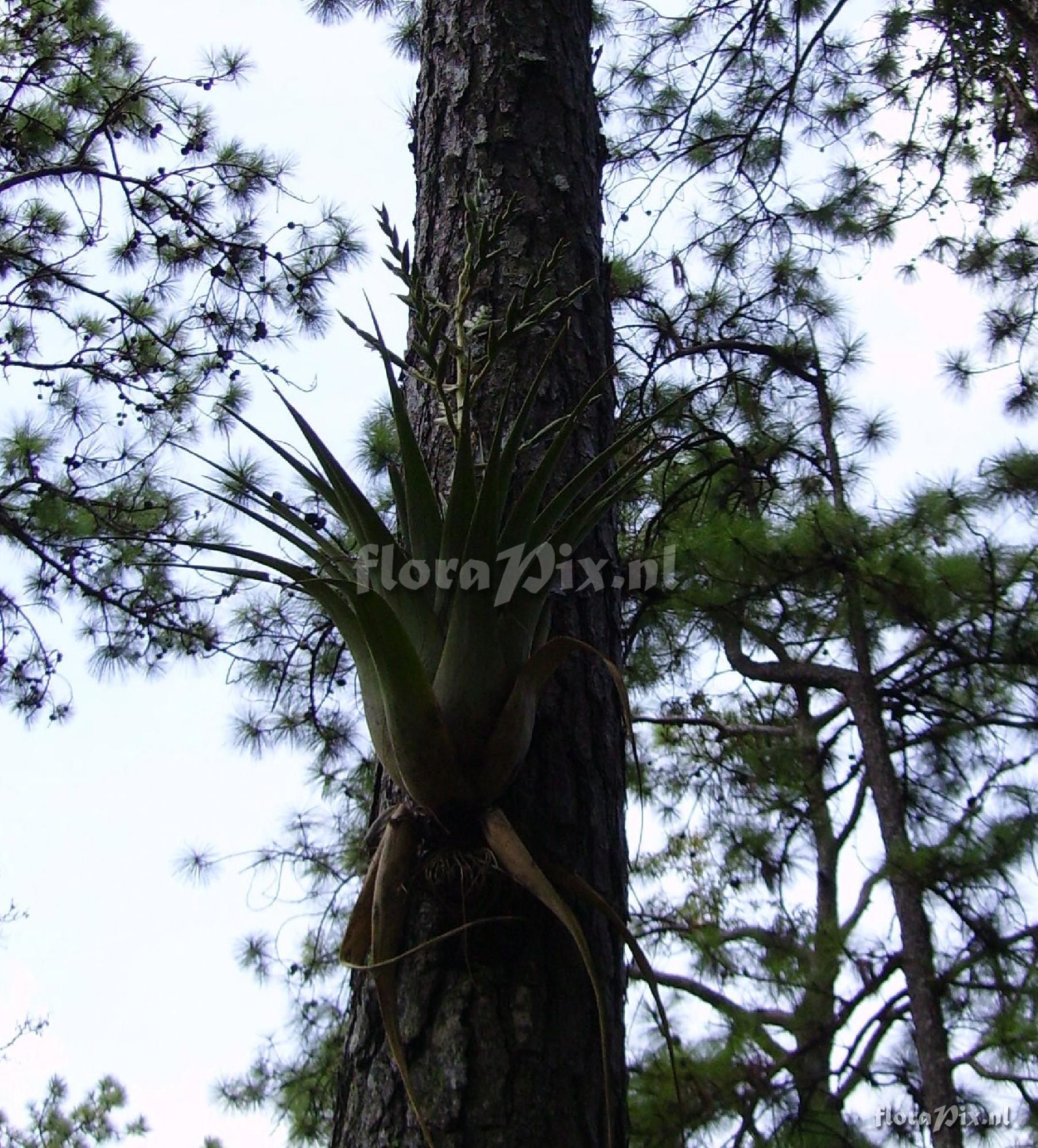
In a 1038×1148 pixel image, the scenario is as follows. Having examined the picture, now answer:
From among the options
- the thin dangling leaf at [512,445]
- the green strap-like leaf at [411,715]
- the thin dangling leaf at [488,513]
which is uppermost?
the thin dangling leaf at [512,445]

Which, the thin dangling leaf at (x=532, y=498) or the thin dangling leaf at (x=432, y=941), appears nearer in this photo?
the thin dangling leaf at (x=432, y=941)

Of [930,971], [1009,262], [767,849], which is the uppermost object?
[1009,262]

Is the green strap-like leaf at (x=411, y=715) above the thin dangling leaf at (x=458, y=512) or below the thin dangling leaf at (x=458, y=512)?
below

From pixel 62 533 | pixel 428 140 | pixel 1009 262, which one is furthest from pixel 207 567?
pixel 1009 262

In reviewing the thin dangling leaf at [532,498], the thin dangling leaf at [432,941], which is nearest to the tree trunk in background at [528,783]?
the thin dangling leaf at [432,941]

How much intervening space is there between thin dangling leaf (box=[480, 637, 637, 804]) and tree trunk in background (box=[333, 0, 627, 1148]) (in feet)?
0.16

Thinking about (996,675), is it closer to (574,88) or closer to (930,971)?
(930,971)

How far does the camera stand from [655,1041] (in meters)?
4.59

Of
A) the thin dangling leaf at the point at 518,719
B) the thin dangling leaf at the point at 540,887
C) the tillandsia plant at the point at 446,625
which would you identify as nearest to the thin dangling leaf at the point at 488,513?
the tillandsia plant at the point at 446,625

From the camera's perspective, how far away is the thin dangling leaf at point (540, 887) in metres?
0.91

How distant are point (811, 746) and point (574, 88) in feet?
11.0

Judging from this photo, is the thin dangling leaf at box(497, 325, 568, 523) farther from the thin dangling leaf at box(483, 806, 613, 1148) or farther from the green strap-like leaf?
the thin dangling leaf at box(483, 806, 613, 1148)

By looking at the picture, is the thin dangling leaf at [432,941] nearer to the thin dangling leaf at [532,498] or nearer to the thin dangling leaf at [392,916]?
the thin dangling leaf at [392,916]

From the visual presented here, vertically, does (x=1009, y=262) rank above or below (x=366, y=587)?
above
